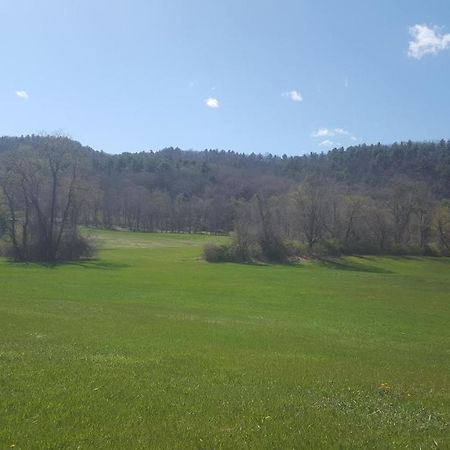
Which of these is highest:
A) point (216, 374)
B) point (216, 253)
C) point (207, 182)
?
point (207, 182)

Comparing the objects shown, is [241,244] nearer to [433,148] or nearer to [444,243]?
[444,243]

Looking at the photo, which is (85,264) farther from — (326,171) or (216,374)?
(326,171)

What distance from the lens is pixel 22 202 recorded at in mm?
69625

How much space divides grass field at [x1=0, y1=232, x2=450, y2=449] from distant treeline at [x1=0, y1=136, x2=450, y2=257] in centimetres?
4949

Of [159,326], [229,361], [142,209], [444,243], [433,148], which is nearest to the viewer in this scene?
[229,361]

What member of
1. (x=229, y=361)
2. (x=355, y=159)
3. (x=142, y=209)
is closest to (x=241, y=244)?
(x=229, y=361)

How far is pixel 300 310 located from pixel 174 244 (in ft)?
261

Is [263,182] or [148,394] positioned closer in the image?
[148,394]

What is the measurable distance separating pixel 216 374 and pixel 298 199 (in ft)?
273

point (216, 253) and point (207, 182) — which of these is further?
point (207, 182)

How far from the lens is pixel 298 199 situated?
306 feet

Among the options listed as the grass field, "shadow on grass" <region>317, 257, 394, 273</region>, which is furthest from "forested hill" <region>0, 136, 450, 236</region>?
the grass field

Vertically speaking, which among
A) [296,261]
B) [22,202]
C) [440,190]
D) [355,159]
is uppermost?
[355,159]

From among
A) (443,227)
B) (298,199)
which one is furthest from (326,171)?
(298,199)
